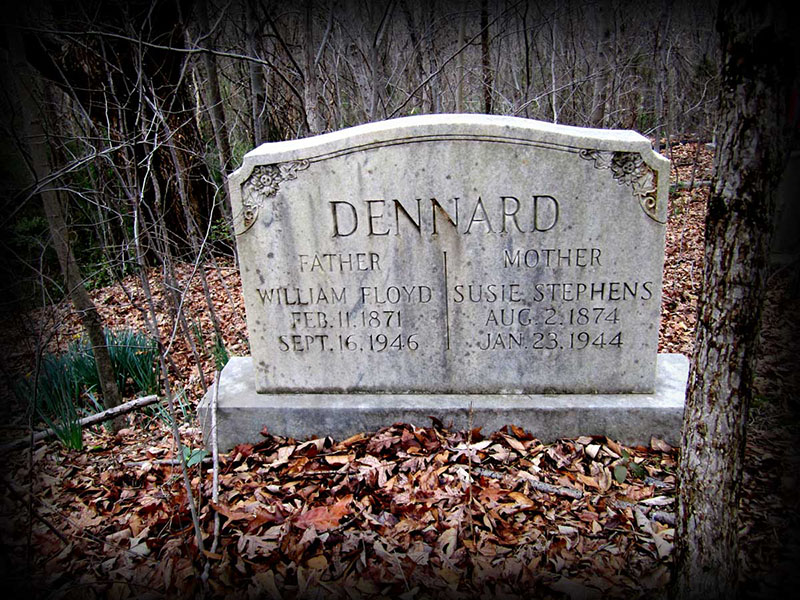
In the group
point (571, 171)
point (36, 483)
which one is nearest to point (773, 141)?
point (571, 171)

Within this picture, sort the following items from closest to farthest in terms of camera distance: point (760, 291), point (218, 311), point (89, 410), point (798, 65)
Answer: point (798, 65)
point (760, 291)
point (89, 410)
point (218, 311)

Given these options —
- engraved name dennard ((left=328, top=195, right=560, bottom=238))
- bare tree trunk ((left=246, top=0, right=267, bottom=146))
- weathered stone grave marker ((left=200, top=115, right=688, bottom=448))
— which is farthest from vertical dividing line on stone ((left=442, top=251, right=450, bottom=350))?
bare tree trunk ((left=246, top=0, right=267, bottom=146))

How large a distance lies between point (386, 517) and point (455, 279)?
145cm

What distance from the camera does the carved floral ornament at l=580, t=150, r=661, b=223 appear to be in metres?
3.08

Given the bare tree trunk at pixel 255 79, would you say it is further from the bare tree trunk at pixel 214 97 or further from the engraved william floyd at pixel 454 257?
the engraved william floyd at pixel 454 257

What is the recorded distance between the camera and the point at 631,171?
3086mm

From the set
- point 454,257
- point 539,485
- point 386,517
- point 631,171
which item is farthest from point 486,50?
point 386,517

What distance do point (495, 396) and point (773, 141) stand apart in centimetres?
228

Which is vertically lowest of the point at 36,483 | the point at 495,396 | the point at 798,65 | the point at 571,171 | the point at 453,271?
the point at 36,483

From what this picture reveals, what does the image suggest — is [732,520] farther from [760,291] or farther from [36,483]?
[36,483]

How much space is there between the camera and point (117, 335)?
5.29m

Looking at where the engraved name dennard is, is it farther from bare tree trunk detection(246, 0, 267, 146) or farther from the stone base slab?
bare tree trunk detection(246, 0, 267, 146)

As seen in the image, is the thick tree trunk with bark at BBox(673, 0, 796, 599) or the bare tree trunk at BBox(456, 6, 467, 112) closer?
the thick tree trunk with bark at BBox(673, 0, 796, 599)

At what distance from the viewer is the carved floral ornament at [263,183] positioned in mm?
3268
